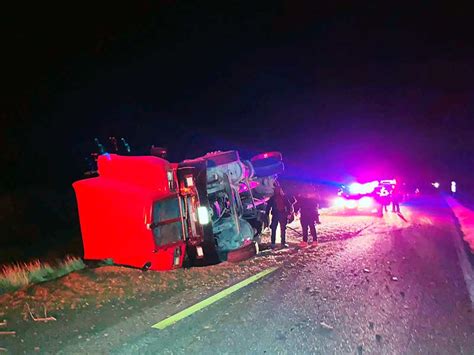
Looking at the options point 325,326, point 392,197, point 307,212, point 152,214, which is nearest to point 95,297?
point 152,214

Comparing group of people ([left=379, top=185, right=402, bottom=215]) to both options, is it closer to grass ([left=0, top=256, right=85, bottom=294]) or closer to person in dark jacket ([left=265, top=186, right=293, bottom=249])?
person in dark jacket ([left=265, top=186, right=293, bottom=249])

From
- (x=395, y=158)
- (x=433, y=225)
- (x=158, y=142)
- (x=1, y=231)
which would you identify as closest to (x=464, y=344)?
(x=433, y=225)

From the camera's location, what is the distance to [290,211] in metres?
10.6

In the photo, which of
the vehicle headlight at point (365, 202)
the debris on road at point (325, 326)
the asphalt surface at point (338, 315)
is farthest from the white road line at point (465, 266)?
the vehicle headlight at point (365, 202)

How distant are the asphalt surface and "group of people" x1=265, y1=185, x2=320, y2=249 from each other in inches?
81.9

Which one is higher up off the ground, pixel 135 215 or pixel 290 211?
pixel 135 215

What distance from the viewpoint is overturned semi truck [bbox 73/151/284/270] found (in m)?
6.48

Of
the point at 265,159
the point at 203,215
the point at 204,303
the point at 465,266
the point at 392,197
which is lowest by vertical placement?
the point at 392,197

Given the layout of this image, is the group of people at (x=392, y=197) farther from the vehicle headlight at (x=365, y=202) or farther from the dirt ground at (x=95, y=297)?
→ the dirt ground at (x=95, y=297)

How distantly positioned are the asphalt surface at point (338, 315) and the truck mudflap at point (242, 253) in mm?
684

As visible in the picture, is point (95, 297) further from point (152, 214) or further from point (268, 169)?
point (268, 169)

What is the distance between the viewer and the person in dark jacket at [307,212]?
34.9 ft

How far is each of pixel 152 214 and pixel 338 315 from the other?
3.06 m

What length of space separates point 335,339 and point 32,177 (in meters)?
24.5
